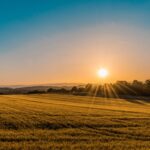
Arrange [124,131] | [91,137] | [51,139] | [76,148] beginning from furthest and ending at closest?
[124,131] → [91,137] → [51,139] → [76,148]

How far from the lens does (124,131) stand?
19234mm

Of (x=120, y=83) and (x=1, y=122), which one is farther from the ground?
(x=120, y=83)

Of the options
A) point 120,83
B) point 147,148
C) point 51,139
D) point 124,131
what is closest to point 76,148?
point 51,139

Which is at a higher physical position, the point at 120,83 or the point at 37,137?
the point at 120,83

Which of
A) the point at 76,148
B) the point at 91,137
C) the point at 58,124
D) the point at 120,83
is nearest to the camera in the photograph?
the point at 76,148

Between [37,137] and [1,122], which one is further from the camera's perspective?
[1,122]

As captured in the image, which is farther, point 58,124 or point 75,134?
point 58,124

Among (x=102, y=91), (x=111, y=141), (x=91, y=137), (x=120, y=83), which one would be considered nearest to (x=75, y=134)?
(x=91, y=137)

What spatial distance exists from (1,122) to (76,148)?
832 centimetres

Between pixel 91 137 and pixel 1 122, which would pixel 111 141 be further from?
pixel 1 122

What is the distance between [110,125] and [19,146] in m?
9.70

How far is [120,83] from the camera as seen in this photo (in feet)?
366

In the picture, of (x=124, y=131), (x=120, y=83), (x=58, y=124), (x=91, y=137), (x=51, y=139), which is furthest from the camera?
(x=120, y=83)

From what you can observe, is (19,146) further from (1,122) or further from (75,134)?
(1,122)
